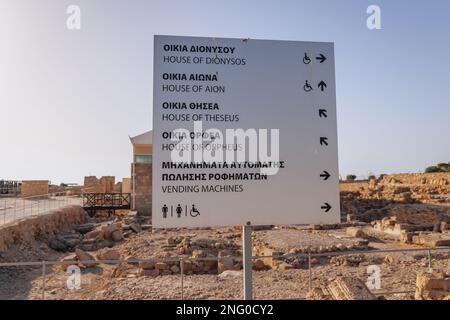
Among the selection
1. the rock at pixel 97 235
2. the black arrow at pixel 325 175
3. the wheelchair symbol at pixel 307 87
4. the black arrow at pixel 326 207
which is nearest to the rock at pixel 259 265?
the black arrow at pixel 326 207

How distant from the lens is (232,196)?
3312 millimetres

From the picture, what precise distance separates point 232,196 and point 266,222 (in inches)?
16.7

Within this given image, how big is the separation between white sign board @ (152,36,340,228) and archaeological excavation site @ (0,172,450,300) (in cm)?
231

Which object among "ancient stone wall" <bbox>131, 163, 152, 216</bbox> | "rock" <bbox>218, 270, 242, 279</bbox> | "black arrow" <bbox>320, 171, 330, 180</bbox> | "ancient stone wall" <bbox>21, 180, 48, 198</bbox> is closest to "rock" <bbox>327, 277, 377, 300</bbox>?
"black arrow" <bbox>320, 171, 330, 180</bbox>

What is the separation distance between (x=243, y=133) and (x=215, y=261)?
26.8 ft

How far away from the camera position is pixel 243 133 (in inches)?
130

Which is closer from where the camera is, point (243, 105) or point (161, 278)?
point (243, 105)

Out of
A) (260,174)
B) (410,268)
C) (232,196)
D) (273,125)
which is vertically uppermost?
(273,125)

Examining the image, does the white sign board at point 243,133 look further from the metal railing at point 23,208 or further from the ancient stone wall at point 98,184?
the ancient stone wall at point 98,184

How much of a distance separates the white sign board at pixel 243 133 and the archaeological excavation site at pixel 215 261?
2.31 meters

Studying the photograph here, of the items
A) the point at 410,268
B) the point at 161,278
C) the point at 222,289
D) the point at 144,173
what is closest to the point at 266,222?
the point at 222,289
